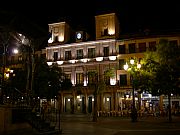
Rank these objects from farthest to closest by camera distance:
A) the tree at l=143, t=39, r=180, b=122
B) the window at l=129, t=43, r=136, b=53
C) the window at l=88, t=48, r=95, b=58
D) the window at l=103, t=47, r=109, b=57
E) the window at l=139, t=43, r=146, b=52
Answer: the window at l=88, t=48, r=95, b=58, the window at l=103, t=47, r=109, b=57, the window at l=129, t=43, r=136, b=53, the window at l=139, t=43, r=146, b=52, the tree at l=143, t=39, r=180, b=122

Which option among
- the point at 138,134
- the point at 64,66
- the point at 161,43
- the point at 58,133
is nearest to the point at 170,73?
the point at 161,43

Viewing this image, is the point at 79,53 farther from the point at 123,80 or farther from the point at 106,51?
the point at 123,80

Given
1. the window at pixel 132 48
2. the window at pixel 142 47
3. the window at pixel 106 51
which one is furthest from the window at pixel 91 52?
the window at pixel 142 47

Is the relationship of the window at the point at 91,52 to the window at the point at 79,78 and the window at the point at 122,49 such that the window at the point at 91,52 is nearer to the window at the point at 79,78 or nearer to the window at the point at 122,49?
the window at the point at 79,78

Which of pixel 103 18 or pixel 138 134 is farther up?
pixel 103 18

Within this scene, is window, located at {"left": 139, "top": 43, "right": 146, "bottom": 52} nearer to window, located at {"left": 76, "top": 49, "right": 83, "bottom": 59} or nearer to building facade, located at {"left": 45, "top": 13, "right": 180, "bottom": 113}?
building facade, located at {"left": 45, "top": 13, "right": 180, "bottom": 113}

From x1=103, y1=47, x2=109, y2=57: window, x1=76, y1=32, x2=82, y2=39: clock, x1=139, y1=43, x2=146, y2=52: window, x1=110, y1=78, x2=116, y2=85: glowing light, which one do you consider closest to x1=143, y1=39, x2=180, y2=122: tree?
x1=139, y1=43, x2=146, y2=52: window

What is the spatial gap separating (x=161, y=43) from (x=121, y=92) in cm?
1940

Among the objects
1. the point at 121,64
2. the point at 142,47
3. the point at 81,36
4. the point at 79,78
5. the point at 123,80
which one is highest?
the point at 81,36

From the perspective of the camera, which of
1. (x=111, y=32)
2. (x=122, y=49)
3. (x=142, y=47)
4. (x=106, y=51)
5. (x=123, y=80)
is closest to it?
(x=142, y=47)

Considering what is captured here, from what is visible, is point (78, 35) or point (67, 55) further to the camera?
point (78, 35)

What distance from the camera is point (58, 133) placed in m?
18.9

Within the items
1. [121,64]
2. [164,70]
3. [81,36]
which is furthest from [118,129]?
[81,36]

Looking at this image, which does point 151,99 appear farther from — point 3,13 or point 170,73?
point 3,13
